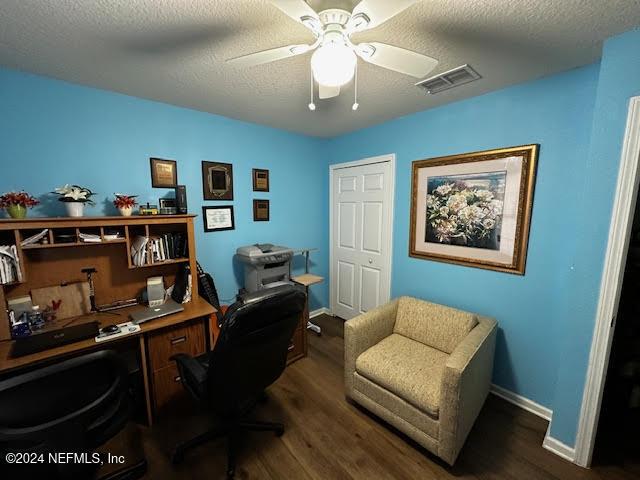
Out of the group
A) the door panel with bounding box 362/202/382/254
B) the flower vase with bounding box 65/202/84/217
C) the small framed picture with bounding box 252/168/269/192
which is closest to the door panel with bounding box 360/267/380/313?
the door panel with bounding box 362/202/382/254

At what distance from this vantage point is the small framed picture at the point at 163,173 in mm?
2195

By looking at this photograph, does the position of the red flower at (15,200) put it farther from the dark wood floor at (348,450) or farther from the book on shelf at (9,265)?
the dark wood floor at (348,450)

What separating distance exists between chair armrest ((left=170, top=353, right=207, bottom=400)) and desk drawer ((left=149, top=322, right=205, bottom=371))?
12.9 inches

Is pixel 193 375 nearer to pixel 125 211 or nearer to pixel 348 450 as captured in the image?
pixel 348 450

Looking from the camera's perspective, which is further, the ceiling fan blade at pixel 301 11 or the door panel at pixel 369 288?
the door panel at pixel 369 288

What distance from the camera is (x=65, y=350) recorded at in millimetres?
1443

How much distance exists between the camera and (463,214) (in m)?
2.19

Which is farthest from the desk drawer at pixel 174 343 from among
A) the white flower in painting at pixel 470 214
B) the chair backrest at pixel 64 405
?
the white flower in painting at pixel 470 214

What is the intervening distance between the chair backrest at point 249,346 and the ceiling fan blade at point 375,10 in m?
1.21

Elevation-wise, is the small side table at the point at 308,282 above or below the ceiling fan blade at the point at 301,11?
below

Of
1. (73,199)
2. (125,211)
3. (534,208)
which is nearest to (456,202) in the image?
(534,208)

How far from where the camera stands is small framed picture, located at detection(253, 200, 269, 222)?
2.85 m

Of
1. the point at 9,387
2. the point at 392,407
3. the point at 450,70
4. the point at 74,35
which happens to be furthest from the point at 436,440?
the point at 74,35

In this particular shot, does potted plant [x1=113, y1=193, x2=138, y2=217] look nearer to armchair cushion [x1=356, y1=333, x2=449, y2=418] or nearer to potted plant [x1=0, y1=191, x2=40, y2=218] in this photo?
potted plant [x1=0, y1=191, x2=40, y2=218]
